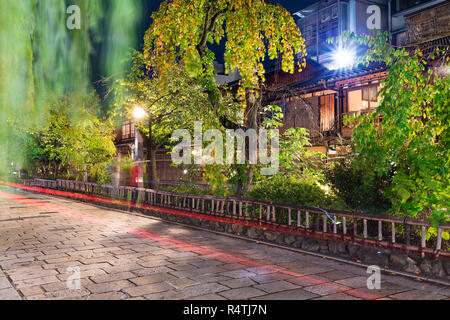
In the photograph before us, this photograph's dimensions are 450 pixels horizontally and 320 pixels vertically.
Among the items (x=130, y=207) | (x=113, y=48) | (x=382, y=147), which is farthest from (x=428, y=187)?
(x=130, y=207)

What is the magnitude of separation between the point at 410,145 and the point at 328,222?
2.47m

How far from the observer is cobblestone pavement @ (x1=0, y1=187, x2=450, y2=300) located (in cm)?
562

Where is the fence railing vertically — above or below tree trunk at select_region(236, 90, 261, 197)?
below

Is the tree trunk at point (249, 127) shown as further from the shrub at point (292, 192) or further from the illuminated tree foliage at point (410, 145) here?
the illuminated tree foliage at point (410, 145)

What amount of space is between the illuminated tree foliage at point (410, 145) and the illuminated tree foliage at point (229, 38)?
3.39 metres

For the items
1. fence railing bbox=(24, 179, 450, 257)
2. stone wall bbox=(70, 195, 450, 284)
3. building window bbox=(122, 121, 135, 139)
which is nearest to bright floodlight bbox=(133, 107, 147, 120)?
fence railing bbox=(24, 179, 450, 257)

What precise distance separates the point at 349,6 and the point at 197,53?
75.3 ft

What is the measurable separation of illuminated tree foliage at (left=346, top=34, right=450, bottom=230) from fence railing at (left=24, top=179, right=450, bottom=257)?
33 cm

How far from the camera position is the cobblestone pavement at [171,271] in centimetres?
562

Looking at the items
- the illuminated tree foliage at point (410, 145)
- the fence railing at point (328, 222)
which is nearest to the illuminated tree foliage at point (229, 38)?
the fence railing at point (328, 222)

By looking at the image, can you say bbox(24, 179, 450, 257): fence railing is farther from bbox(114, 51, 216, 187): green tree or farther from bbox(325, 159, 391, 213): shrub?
bbox(114, 51, 216, 187): green tree

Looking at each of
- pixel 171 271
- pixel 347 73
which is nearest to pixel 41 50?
pixel 171 271

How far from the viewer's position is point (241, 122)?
12609mm

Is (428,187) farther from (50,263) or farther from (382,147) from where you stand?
(50,263)
